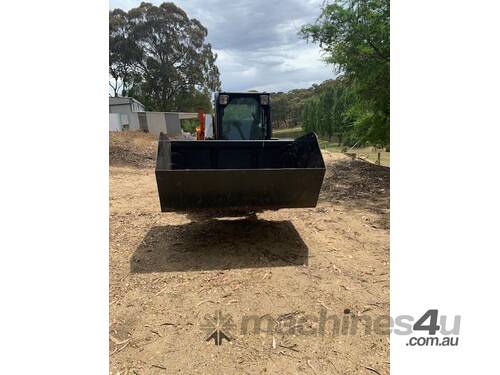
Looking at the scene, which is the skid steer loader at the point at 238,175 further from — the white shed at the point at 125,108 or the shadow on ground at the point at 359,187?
the white shed at the point at 125,108

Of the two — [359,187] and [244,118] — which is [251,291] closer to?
[244,118]

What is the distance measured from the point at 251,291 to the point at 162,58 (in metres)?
34.0

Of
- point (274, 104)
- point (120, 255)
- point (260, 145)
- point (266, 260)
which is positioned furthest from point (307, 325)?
point (274, 104)

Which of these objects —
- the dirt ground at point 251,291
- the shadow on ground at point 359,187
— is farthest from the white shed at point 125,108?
the dirt ground at point 251,291

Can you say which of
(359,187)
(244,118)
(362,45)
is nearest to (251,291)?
(244,118)

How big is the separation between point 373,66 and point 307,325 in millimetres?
7569

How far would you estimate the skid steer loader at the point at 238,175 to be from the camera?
13.3ft

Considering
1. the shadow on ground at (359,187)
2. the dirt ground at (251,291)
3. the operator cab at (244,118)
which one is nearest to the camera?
the dirt ground at (251,291)

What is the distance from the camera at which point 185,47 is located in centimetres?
3416

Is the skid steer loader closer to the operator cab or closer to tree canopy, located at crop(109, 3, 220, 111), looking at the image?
the operator cab

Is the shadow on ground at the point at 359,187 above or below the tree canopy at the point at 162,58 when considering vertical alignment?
below

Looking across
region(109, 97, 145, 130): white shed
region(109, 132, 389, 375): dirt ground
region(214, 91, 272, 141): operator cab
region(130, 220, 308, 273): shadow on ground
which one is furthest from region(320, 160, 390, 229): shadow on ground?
region(109, 97, 145, 130): white shed

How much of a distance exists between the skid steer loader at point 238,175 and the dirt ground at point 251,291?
0.64 metres
